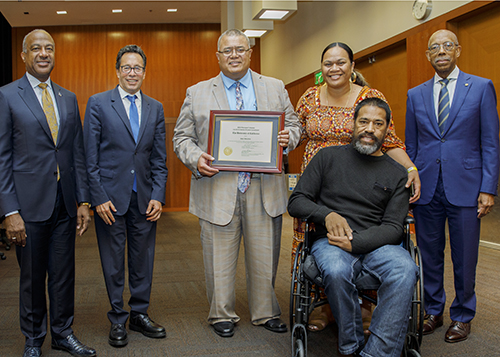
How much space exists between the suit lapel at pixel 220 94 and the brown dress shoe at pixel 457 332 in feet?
6.13

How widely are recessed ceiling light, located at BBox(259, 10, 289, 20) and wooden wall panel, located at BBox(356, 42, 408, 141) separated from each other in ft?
5.72

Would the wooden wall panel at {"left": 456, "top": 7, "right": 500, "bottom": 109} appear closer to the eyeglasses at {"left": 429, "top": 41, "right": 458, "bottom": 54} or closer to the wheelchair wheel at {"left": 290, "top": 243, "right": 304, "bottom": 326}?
the eyeglasses at {"left": 429, "top": 41, "right": 458, "bottom": 54}

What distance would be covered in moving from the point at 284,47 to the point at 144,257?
836 cm

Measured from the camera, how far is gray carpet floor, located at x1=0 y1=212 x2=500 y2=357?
2.53 metres

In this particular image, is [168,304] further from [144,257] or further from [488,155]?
[488,155]

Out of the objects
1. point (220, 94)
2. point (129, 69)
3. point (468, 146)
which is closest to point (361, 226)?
point (468, 146)

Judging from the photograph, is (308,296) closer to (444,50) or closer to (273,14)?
(444,50)

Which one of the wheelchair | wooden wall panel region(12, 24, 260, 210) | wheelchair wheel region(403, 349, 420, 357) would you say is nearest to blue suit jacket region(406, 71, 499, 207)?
the wheelchair

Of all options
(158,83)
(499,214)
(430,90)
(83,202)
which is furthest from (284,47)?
(83,202)

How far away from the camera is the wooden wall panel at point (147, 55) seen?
11.4 meters

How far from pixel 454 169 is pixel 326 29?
20.1 feet

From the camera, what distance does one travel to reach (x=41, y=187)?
2326 mm

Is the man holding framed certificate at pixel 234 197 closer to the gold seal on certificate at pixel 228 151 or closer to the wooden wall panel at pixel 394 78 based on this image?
the gold seal on certificate at pixel 228 151

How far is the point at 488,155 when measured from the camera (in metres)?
2.58
